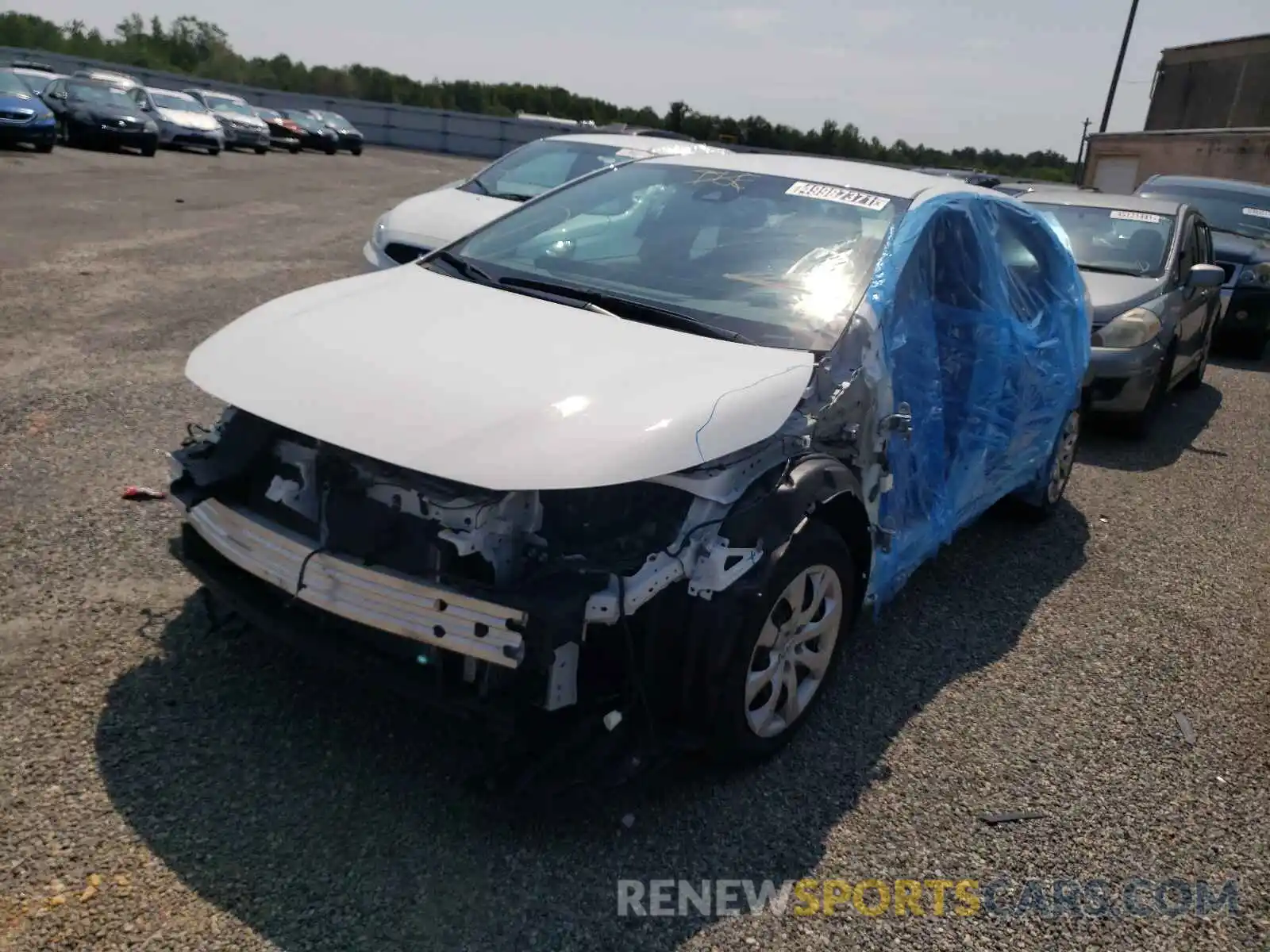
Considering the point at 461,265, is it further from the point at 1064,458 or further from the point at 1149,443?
the point at 1149,443

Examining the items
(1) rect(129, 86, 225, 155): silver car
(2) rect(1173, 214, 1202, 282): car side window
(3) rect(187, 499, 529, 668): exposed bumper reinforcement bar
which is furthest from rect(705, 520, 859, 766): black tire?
(1) rect(129, 86, 225, 155): silver car

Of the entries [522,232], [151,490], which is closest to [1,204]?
[151,490]

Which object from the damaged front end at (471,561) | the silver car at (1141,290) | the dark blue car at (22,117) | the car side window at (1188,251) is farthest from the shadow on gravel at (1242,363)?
the dark blue car at (22,117)

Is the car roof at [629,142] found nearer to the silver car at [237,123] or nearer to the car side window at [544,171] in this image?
the car side window at [544,171]

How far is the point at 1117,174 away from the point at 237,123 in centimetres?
2409

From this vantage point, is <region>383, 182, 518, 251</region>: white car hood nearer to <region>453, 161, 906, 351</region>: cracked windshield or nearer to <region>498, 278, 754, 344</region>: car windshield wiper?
<region>453, 161, 906, 351</region>: cracked windshield

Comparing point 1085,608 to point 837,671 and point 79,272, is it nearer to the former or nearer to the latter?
point 837,671

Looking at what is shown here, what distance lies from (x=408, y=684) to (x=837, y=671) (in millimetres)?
1655

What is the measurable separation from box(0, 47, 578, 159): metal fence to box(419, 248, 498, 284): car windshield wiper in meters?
42.6

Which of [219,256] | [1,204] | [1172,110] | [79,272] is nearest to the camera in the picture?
[79,272]

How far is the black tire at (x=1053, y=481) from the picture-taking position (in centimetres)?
544

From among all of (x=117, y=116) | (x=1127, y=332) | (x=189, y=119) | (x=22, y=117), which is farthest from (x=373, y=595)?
(x=189, y=119)

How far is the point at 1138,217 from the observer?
867cm

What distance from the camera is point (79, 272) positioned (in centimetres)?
904
